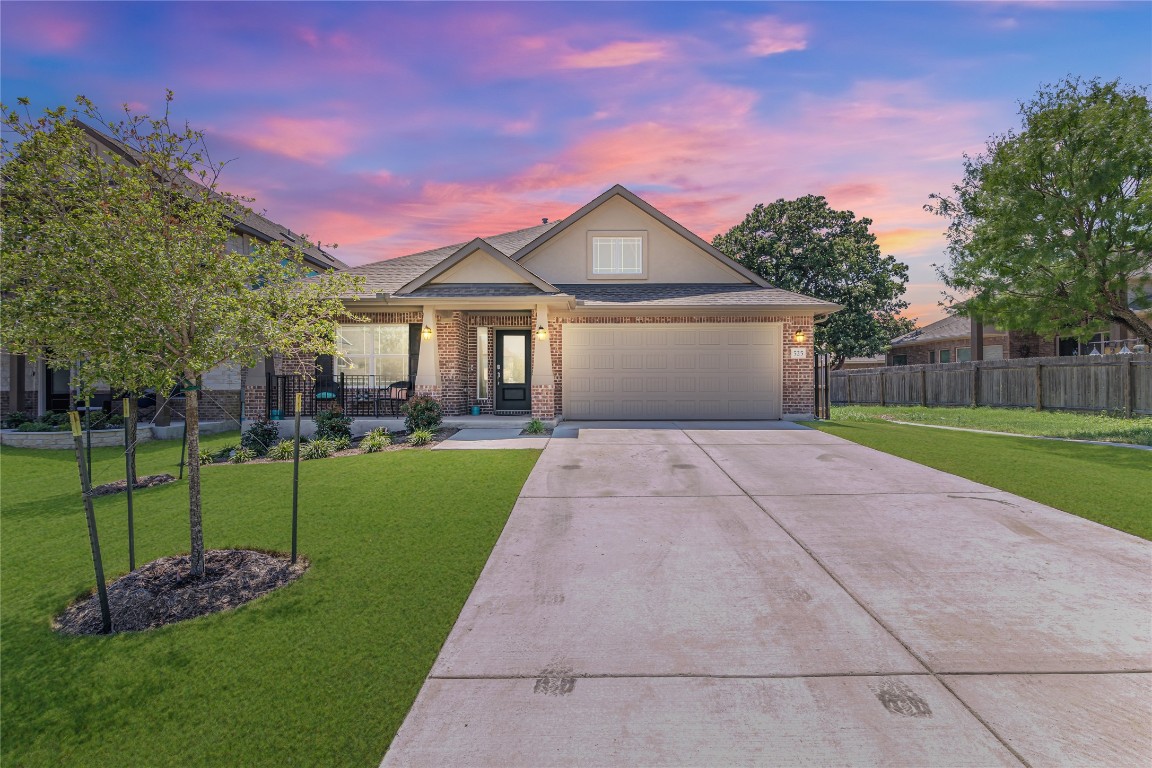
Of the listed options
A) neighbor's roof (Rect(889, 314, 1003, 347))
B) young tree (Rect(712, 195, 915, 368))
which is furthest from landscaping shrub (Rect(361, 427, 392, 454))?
neighbor's roof (Rect(889, 314, 1003, 347))

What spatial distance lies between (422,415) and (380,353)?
10.9ft

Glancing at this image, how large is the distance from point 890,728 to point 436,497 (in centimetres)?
546

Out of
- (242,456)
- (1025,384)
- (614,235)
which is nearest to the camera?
(242,456)

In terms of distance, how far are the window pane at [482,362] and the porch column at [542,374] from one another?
201cm

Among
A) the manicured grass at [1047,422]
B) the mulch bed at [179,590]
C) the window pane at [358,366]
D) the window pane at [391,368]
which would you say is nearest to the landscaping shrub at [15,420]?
the window pane at [358,366]

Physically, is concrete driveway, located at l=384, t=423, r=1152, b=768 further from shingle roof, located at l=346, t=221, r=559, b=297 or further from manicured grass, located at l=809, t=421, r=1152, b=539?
shingle roof, located at l=346, t=221, r=559, b=297

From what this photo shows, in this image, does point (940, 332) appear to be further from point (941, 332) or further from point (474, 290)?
point (474, 290)

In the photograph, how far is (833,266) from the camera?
26844 mm

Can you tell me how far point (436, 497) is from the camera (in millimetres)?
6891

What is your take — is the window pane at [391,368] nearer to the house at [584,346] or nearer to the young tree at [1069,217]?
the house at [584,346]

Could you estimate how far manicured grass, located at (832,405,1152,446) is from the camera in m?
12.1

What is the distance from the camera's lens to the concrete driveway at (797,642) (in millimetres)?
2523

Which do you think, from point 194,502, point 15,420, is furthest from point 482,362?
point 15,420

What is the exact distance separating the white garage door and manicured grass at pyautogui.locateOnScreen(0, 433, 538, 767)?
811 cm
